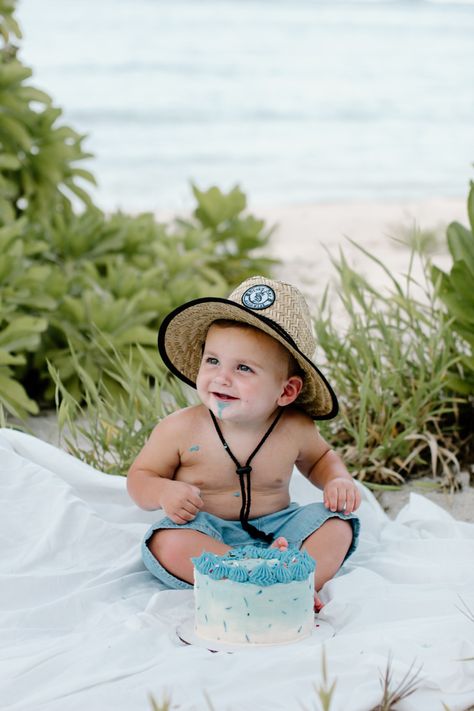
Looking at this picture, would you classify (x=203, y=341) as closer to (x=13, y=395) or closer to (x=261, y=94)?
(x=13, y=395)

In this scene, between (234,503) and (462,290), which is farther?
(462,290)

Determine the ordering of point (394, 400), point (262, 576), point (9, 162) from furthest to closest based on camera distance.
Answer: point (9, 162), point (394, 400), point (262, 576)

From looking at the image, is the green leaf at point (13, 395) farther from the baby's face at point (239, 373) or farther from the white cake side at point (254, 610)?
the white cake side at point (254, 610)

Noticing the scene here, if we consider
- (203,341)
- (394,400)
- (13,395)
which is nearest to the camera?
(203,341)

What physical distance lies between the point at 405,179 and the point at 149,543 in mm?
11571

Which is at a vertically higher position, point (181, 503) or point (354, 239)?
point (354, 239)

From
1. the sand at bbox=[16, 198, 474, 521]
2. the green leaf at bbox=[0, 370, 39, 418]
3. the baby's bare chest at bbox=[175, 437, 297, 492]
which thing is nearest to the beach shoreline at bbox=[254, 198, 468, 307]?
the sand at bbox=[16, 198, 474, 521]

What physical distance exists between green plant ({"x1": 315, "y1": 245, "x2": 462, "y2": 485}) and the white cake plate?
1.02 m

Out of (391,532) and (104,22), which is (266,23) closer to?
(104,22)

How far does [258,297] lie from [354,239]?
17.2 ft

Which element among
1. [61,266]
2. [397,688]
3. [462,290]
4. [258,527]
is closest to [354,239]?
[61,266]

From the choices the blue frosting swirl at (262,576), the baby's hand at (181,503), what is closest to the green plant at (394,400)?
the baby's hand at (181,503)

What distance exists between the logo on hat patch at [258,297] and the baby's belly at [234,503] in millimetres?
458

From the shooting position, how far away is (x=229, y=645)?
2.02 m
